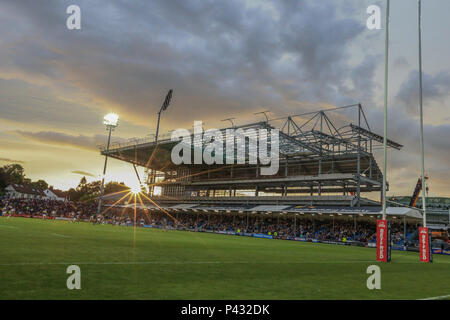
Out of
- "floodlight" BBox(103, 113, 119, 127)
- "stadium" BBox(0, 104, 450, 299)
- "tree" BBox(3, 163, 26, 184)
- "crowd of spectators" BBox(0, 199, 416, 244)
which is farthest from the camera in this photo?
"tree" BBox(3, 163, 26, 184)

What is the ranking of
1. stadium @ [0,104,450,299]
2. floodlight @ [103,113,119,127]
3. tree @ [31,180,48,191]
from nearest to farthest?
stadium @ [0,104,450,299] → floodlight @ [103,113,119,127] → tree @ [31,180,48,191]

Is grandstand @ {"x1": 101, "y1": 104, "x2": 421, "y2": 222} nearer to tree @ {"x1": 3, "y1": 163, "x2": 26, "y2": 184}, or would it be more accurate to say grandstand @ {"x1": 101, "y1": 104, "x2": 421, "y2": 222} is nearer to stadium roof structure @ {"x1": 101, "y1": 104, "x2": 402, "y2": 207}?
stadium roof structure @ {"x1": 101, "y1": 104, "x2": 402, "y2": 207}

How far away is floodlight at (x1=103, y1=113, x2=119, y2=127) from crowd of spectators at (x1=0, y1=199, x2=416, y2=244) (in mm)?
16608

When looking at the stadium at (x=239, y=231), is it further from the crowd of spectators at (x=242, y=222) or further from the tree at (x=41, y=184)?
the tree at (x=41, y=184)

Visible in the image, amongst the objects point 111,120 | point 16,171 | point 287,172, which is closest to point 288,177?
point 287,172

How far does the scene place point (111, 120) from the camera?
58.7m

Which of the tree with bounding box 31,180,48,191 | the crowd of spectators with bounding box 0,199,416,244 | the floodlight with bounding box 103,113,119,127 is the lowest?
the crowd of spectators with bounding box 0,199,416,244

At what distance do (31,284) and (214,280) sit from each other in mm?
4057

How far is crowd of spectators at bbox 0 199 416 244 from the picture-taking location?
132 feet

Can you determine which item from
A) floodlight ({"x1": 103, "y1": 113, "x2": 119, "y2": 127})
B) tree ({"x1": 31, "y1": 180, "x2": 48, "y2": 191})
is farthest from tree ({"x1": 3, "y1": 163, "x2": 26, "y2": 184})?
floodlight ({"x1": 103, "y1": 113, "x2": 119, "y2": 127})

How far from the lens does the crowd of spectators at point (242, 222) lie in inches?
1590

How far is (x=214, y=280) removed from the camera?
8258mm

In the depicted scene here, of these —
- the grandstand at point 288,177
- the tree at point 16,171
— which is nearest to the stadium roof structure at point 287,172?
the grandstand at point 288,177

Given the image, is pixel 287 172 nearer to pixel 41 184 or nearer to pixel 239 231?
pixel 239 231
